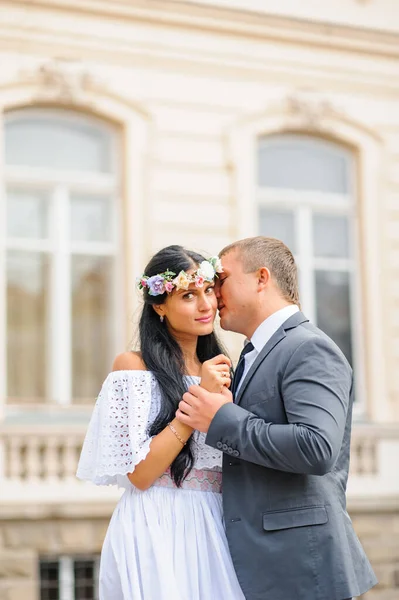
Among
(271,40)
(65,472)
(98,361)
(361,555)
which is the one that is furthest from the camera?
(271,40)

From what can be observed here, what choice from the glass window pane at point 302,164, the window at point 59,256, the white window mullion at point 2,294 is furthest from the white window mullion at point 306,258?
the white window mullion at point 2,294

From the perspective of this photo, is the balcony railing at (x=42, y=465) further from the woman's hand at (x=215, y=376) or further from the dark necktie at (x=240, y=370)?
the woman's hand at (x=215, y=376)

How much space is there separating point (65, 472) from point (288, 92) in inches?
153

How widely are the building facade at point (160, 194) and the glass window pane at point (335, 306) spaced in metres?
0.02

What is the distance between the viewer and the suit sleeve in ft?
10.1

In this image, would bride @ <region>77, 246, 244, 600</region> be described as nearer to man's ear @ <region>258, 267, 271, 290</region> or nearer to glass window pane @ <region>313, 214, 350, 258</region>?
man's ear @ <region>258, 267, 271, 290</region>

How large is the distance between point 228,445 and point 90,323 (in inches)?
214

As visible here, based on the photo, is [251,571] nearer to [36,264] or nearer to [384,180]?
[36,264]

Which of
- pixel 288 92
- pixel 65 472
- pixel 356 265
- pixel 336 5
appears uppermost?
pixel 336 5

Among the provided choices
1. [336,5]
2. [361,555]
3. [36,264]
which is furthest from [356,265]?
[361,555]

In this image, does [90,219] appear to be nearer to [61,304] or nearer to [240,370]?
[61,304]

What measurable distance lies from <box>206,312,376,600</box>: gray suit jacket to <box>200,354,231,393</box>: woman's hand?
0.09 metres

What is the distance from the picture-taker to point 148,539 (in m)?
3.46

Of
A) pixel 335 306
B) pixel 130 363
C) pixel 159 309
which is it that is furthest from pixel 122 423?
pixel 335 306
